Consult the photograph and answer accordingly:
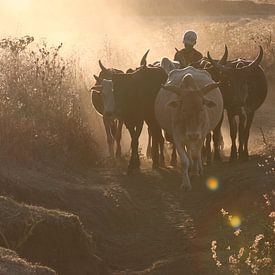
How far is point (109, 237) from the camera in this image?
10.6 m

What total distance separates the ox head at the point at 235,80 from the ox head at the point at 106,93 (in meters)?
1.98

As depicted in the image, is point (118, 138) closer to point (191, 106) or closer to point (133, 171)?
point (133, 171)

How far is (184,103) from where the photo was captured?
13.4 m

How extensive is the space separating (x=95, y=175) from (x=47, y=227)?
15.9 ft

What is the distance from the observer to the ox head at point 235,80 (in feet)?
50.8

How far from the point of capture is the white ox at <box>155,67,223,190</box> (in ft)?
43.9

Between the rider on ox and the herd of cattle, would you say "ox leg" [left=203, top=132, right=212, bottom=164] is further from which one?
the rider on ox

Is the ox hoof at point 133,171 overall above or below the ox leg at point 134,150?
below

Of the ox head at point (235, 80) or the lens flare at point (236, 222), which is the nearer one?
the lens flare at point (236, 222)

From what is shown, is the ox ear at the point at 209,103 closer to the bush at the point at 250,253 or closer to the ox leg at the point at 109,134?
the bush at the point at 250,253

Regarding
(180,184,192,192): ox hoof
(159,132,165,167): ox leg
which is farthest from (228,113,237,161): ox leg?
(180,184,192,192): ox hoof

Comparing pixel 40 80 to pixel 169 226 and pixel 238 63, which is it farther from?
pixel 169 226

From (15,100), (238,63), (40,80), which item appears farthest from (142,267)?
(238,63)

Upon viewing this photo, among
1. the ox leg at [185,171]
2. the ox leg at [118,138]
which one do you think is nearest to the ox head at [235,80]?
the ox leg at [118,138]
